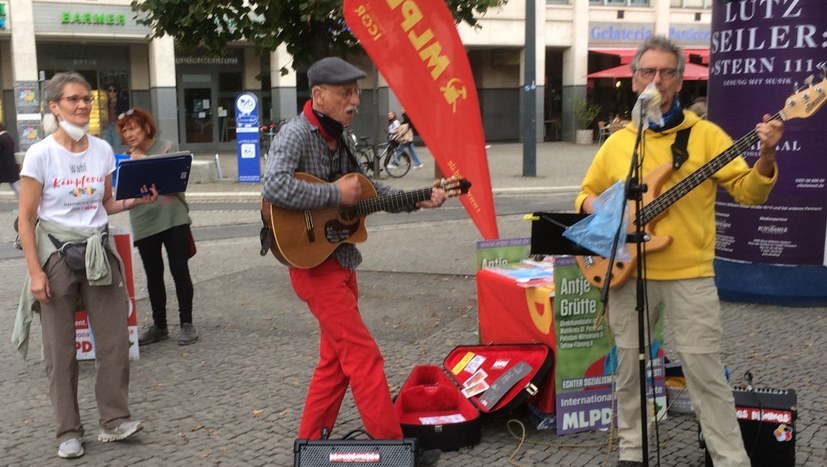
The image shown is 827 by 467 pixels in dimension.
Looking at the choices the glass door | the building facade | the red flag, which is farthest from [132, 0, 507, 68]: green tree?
the glass door

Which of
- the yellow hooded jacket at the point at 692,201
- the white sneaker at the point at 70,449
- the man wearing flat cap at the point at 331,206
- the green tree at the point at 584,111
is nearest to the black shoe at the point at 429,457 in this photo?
the man wearing flat cap at the point at 331,206

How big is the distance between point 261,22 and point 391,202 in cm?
395

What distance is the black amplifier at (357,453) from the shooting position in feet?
12.2

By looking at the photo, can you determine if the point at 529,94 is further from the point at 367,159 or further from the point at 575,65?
the point at 575,65

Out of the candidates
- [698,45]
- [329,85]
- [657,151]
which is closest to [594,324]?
[657,151]

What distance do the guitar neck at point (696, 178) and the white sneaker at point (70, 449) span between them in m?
3.06

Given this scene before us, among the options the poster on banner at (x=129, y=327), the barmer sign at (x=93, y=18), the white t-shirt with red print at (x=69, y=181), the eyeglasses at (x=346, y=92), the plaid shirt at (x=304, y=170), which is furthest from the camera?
the barmer sign at (x=93, y=18)

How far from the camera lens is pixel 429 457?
4.03m

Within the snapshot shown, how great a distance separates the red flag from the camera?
19.4 ft

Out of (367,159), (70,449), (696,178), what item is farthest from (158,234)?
(367,159)

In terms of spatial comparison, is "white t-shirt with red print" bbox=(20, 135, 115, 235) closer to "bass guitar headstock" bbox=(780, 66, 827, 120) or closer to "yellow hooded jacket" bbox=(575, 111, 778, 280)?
"yellow hooded jacket" bbox=(575, 111, 778, 280)

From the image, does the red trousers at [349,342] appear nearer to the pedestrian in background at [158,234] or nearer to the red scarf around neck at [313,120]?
the red scarf around neck at [313,120]

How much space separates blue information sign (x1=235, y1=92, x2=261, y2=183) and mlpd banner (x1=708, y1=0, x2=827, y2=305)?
40.8ft

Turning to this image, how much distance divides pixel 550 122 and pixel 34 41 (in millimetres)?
19314
